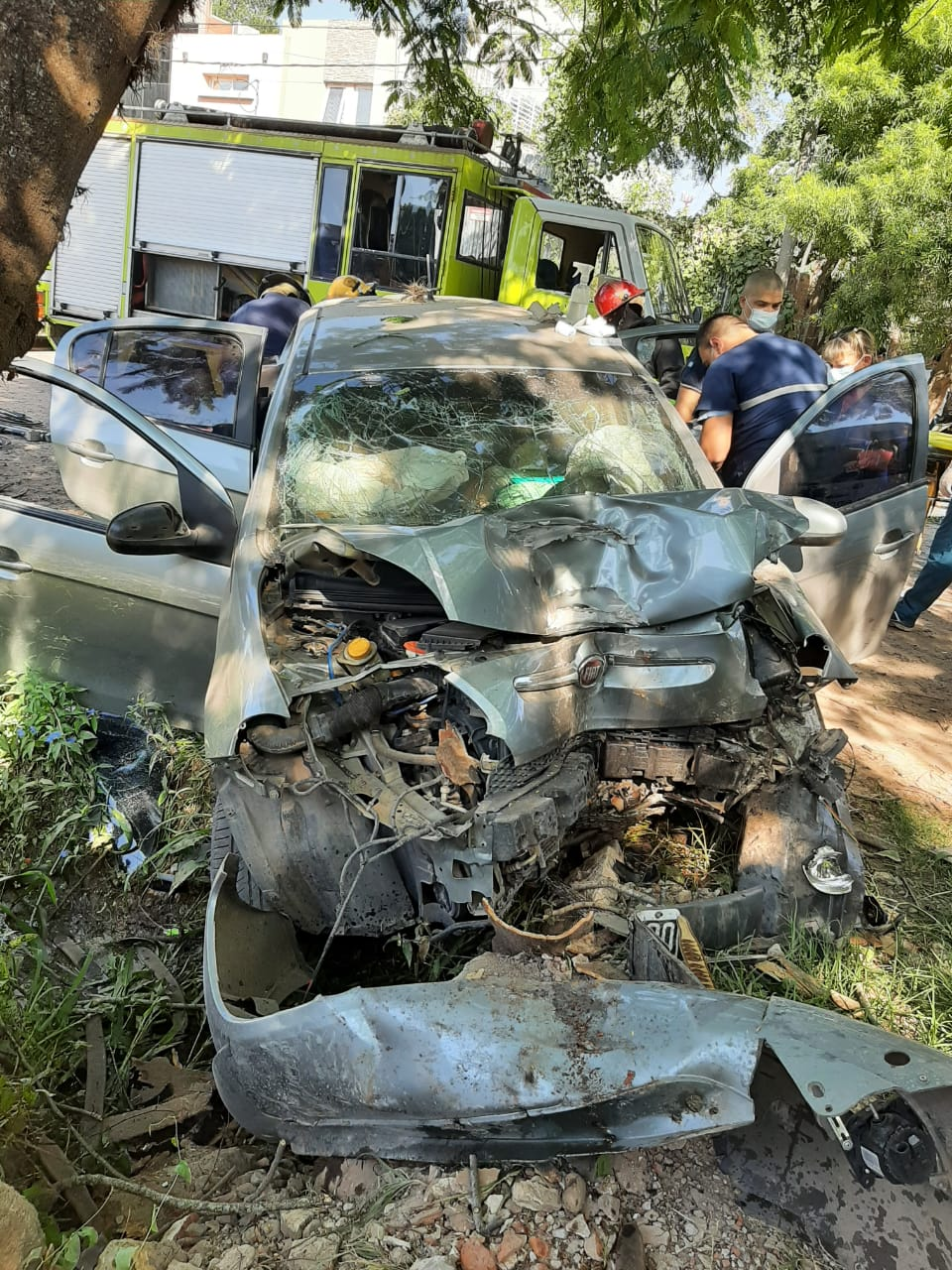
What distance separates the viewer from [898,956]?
2.82 metres

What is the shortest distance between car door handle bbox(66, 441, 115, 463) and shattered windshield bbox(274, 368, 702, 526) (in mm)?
762

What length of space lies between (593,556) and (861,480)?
1844 mm

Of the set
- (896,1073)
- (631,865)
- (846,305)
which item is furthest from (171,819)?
(846,305)

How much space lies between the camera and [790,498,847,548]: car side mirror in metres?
3.01

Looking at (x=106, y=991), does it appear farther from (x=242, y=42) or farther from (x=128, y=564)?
(x=242, y=42)

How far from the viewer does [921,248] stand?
11523 millimetres

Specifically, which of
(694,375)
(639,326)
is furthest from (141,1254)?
(639,326)

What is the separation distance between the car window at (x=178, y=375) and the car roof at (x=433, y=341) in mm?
313

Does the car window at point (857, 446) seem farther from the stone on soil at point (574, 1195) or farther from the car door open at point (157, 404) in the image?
the stone on soil at point (574, 1195)

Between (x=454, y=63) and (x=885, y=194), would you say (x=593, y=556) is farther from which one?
(x=885, y=194)

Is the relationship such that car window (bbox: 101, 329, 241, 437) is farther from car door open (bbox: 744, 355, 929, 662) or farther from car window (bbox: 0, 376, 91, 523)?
car door open (bbox: 744, 355, 929, 662)

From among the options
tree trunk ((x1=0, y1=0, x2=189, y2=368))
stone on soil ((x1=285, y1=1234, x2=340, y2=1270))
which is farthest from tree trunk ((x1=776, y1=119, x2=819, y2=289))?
stone on soil ((x1=285, y1=1234, x2=340, y2=1270))

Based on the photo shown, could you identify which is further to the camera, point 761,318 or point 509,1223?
point 761,318

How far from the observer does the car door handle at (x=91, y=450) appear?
3.43m
